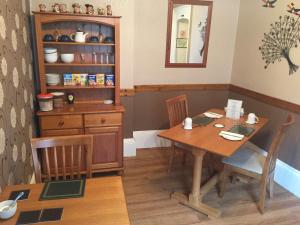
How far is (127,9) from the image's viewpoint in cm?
296

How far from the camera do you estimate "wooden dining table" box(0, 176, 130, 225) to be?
1.14m

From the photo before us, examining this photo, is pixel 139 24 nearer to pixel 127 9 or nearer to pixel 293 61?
pixel 127 9

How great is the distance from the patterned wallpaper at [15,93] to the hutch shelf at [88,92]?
0.16m

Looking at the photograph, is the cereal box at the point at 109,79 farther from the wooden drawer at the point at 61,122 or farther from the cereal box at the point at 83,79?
the wooden drawer at the point at 61,122

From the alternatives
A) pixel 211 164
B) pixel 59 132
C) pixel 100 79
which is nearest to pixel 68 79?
pixel 100 79

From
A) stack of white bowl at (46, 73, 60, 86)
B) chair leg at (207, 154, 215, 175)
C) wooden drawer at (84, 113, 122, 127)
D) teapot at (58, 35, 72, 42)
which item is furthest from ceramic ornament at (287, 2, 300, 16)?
stack of white bowl at (46, 73, 60, 86)

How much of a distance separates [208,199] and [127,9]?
7.61 feet

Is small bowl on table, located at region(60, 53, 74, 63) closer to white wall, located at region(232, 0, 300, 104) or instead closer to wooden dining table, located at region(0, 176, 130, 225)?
wooden dining table, located at region(0, 176, 130, 225)

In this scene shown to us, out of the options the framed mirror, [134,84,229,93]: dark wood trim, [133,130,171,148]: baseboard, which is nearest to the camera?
the framed mirror

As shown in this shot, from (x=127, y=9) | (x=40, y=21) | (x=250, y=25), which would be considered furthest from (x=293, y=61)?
(x=40, y=21)

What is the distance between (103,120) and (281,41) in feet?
7.23

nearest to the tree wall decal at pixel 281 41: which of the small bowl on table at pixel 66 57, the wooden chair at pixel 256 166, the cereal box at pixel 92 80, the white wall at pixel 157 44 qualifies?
the white wall at pixel 157 44

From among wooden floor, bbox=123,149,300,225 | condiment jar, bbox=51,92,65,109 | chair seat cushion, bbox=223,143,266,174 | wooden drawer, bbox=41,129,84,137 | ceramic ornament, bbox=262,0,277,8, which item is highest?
ceramic ornament, bbox=262,0,277,8

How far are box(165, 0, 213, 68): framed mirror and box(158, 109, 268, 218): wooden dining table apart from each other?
123cm
